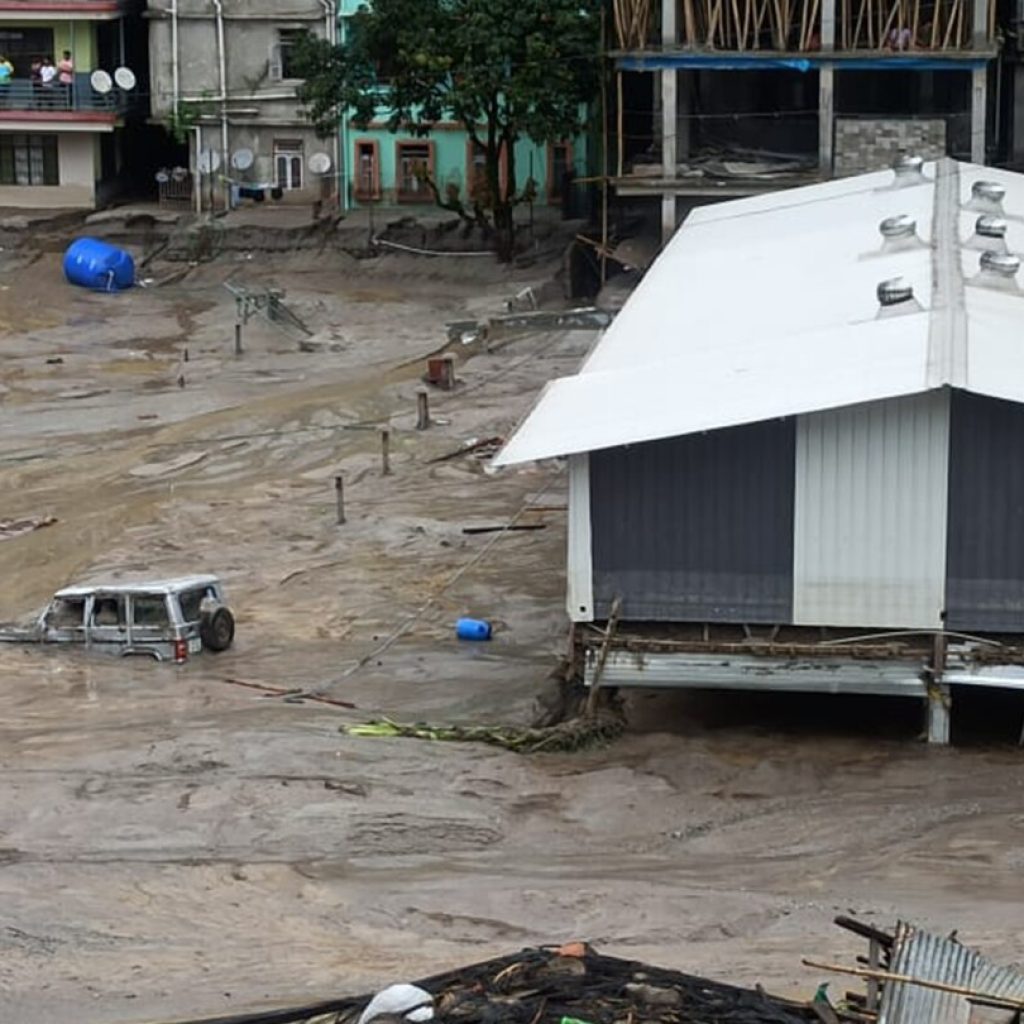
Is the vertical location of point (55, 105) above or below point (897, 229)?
above

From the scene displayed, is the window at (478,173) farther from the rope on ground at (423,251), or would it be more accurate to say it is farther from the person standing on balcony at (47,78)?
the person standing on balcony at (47,78)

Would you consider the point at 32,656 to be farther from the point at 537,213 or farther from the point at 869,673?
the point at 537,213

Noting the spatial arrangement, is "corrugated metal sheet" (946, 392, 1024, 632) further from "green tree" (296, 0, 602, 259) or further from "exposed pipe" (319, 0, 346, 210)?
"exposed pipe" (319, 0, 346, 210)

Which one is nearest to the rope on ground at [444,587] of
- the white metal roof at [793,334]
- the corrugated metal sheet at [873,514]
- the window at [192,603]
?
the window at [192,603]

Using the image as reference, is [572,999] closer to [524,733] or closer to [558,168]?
[524,733]

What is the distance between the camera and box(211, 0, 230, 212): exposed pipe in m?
60.6

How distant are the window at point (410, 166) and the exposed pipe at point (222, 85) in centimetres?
431

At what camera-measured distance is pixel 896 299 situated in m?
27.5

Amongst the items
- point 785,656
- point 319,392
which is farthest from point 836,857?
point 319,392

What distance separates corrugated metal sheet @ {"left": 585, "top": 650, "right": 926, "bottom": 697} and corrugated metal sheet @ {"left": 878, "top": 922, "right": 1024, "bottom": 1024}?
31.9ft

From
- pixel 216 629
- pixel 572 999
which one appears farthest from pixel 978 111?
pixel 572 999

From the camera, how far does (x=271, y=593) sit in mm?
33438

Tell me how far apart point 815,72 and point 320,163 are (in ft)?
45.2

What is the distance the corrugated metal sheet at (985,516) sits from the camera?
24.9 metres
